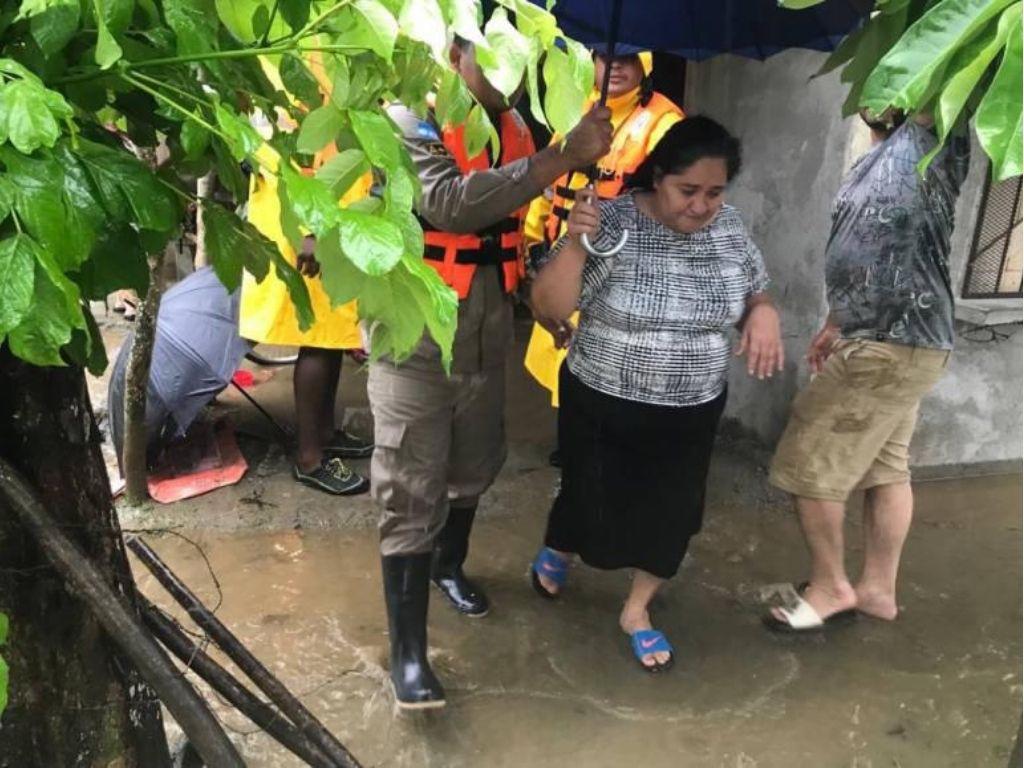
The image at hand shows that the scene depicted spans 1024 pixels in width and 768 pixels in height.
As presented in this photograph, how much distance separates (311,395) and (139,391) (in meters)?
0.76

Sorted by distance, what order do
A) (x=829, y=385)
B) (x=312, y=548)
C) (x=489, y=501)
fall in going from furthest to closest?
(x=489, y=501)
(x=312, y=548)
(x=829, y=385)

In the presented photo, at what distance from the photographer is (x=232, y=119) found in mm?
910

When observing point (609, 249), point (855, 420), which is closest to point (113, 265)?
point (609, 249)

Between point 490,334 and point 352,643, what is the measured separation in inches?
44.8

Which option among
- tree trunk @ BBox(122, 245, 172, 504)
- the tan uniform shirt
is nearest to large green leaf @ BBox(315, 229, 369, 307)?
the tan uniform shirt

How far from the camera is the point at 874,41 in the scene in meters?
1.53

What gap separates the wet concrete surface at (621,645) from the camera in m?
2.57

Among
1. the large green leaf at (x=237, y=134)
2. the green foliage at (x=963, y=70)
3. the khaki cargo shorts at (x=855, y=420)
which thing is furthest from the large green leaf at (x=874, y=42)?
the khaki cargo shorts at (x=855, y=420)

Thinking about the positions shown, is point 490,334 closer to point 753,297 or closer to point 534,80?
point 753,297

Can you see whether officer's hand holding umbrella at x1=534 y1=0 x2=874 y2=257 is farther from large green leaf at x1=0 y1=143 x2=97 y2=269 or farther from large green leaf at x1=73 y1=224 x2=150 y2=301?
large green leaf at x1=0 y1=143 x2=97 y2=269

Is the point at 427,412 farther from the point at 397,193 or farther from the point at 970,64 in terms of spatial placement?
the point at 970,64

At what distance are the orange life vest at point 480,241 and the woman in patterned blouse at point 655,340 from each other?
0.16m

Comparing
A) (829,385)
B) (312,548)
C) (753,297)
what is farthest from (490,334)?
(312,548)

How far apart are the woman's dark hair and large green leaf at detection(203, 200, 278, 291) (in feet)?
4.82
